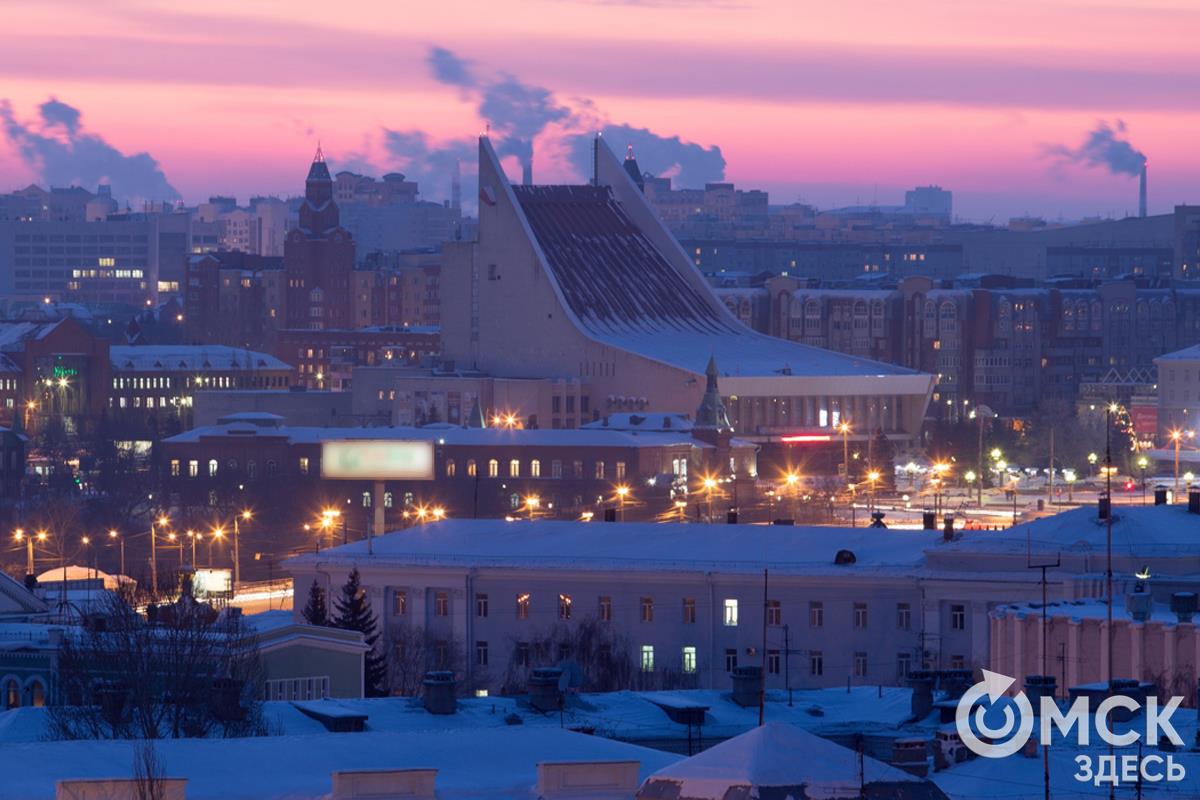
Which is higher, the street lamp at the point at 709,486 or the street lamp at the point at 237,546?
the street lamp at the point at 709,486

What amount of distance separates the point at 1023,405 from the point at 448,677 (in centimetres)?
10550

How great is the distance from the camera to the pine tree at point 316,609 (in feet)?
164

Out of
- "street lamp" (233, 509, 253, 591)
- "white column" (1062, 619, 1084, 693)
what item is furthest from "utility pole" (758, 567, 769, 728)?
"street lamp" (233, 509, 253, 591)

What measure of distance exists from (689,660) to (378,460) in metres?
36.5

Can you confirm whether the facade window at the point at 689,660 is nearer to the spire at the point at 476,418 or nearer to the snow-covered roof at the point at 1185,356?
the spire at the point at 476,418

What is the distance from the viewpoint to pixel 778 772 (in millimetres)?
23000

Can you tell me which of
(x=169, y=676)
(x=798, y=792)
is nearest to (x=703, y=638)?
(x=169, y=676)

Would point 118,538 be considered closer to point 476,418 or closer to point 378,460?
point 378,460

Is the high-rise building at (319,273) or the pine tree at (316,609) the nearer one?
→ the pine tree at (316,609)

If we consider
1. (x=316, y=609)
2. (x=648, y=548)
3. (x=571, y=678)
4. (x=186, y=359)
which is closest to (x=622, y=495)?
(x=648, y=548)

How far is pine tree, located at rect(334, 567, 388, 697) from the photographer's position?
4666cm

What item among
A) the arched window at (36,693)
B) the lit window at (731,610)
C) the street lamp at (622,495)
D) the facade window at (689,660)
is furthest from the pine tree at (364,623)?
the street lamp at (622,495)

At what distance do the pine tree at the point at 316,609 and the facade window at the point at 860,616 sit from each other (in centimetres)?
687

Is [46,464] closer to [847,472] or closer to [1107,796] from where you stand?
[847,472]
